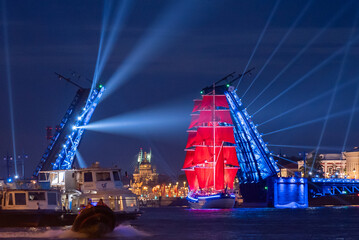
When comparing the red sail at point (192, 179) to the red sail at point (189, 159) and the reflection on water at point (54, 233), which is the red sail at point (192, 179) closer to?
the red sail at point (189, 159)

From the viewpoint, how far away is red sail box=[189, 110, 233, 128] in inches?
4186

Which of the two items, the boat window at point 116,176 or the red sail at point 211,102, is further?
the red sail at point 211,102

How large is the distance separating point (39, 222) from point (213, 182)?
6652cm

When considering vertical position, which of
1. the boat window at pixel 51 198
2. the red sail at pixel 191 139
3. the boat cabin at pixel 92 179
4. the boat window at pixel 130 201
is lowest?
the boat window at pixel 130 201

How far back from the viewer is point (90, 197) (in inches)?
1767

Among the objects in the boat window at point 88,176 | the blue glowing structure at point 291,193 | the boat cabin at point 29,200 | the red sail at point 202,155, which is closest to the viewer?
the boat cabin at point 29,200

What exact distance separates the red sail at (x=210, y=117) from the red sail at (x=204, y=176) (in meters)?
6.97

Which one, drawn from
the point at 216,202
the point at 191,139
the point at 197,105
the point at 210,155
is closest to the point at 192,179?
the point at 191,139

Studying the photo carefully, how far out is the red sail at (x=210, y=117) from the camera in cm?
10631

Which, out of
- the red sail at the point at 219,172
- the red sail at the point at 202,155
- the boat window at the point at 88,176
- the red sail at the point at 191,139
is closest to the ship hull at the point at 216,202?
the red sail at the point at 219,172

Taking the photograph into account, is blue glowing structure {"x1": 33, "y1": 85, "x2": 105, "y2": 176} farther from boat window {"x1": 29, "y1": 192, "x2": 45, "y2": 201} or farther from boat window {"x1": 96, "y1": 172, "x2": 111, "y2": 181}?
boat window {"x1": 29, "y1": 192, "x2": 45, "y2": 201}

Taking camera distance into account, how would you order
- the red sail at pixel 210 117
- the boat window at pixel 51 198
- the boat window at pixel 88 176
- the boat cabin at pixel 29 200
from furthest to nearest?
the red sail at pixel 210 117 → the boat window at pixel 88 176 → the boat window at pixel 51 198 → the boat cabin at pixel 29 200

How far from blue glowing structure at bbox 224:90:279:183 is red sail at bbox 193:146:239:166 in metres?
2.22

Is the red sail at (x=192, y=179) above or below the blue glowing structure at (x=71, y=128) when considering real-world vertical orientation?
below
